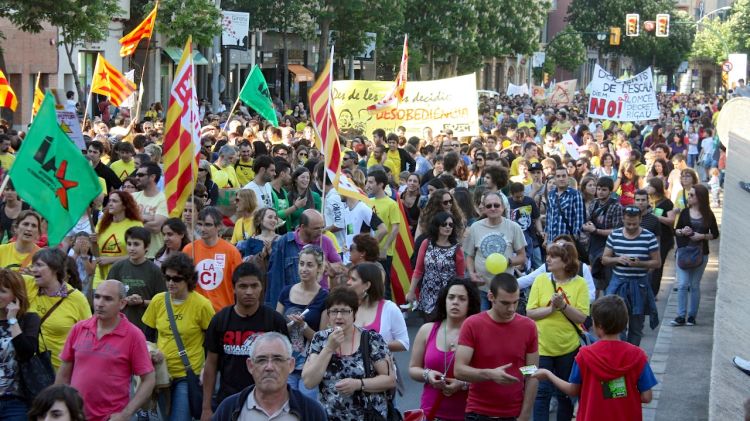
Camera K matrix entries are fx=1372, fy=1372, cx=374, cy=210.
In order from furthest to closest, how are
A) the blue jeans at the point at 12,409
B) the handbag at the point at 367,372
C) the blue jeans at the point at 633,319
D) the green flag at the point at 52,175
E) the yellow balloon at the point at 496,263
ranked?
the blue jeans at the point at 633,319
the yellow balloon at the point at 496,263
the green flag at the point at 52,175
the blue jeans at the point at 12,409
the handbag at the point at 367,372

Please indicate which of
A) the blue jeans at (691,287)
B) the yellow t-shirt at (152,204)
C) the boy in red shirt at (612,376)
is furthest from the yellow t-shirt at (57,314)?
the blue jeans at (691,287)

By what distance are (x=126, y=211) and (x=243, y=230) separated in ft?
4.62

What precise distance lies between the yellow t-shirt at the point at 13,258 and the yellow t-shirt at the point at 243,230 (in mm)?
2379

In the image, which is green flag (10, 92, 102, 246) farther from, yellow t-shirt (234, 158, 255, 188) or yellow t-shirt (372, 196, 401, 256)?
yellow t-shirt (234, 158, 255, 188)

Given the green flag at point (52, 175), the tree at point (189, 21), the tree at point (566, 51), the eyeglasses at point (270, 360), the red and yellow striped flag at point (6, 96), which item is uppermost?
the tree at point (566, 51)

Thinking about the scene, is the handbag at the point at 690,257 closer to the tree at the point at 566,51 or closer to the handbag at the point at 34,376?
the handbag at the point at 34,376

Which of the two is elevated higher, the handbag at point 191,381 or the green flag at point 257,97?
the green flag at point 257,97

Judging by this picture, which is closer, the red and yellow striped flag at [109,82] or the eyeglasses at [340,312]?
the eyeglasses at [340,312]

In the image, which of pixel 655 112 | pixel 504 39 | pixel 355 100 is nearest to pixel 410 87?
pixel 355 100

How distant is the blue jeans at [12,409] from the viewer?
7.35 metres

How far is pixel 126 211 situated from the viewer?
410 inches

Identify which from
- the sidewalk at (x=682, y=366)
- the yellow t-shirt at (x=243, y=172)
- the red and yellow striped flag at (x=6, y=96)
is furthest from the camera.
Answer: the red and yellow striped flag at (x=6, y=96)

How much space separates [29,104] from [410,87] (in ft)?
56.4

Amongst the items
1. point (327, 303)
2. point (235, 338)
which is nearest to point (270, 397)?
point (327, 303)
